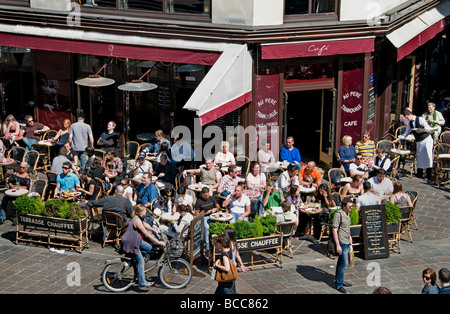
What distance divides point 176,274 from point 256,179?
4.10 meters

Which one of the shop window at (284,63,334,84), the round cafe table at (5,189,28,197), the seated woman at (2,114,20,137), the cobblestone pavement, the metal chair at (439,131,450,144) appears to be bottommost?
the cobblestone pavement

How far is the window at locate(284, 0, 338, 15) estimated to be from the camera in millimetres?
18391

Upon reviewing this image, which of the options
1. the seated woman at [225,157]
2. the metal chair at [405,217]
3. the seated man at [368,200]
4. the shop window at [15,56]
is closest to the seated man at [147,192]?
the seated woman at [225,157]

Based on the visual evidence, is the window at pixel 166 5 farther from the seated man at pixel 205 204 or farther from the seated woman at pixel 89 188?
the seated man at pixel 205 204

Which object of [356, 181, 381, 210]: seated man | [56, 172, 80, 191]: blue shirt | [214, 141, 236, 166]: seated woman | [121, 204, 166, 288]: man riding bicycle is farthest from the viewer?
[214, 141, 236, 166]: seated woman

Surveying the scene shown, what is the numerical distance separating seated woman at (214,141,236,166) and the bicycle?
4622 mm

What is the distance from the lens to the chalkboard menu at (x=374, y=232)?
14.3 m

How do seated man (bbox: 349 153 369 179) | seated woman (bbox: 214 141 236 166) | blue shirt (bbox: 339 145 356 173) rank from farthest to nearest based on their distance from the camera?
blue shirt (bbox: 339 145 356 173) → seated man (bbox: 349 153 369 179) → seated woman (bbox: 214 141 236 166)

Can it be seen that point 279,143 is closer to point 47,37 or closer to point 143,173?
point 143,173

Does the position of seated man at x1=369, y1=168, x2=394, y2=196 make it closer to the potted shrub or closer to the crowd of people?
the crowd of people

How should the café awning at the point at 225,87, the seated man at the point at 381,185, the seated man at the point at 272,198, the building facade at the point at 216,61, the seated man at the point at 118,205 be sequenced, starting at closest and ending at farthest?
the seated man at the point at 118,205 < the seated man at the point at 272,198 < the seated man at the point at 381,185 < the café awning at the point at 225,87 < the building facade at the point at 216,61

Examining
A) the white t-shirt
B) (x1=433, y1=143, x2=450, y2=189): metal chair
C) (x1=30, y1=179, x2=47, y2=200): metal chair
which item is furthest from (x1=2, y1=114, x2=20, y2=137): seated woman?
(x1=433, y1=143, x2=450, y2=189): metal chair

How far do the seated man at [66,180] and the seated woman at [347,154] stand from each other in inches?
269

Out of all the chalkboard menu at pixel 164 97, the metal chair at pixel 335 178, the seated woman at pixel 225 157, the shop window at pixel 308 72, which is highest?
the shop window at pixel 308 72
